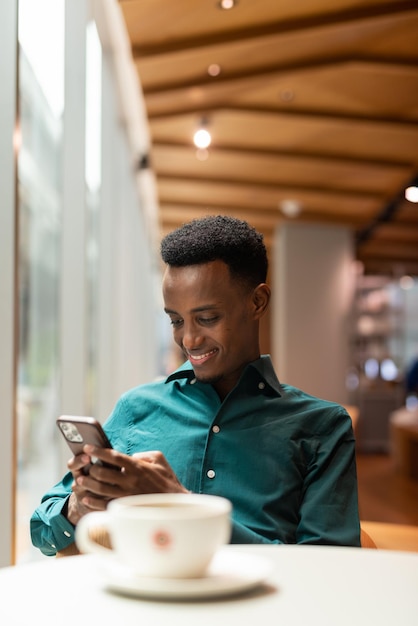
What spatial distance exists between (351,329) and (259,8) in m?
7.15

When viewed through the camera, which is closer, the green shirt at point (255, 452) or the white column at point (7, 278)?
the green shirt at point (255, 452)

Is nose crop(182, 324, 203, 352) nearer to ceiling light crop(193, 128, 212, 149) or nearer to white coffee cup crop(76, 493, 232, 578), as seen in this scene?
white coffee cup crop(76, 493, 232, 578)

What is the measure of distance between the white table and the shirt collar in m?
0.74

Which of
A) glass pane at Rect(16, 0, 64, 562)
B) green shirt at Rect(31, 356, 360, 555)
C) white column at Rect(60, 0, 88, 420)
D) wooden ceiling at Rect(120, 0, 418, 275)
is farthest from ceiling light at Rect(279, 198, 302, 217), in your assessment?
green shirt at Rect(31, 356, 360, 555)

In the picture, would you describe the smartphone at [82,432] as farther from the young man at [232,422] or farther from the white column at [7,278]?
the white column at [7,278]

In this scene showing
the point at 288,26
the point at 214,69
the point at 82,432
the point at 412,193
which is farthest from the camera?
the point at 412,193

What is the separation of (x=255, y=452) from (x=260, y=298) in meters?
0.34

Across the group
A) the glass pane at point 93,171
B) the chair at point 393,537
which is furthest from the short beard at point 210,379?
the glass pane at point 93,171

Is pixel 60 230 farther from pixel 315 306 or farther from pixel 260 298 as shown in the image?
pixel 315 306

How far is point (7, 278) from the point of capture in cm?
222

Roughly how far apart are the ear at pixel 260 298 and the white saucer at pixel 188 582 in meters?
0.90

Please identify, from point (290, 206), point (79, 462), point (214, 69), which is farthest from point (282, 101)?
point (79, 462)

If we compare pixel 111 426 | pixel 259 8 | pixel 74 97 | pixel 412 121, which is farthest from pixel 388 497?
pixel 111 426

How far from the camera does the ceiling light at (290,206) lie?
9.89 meters
